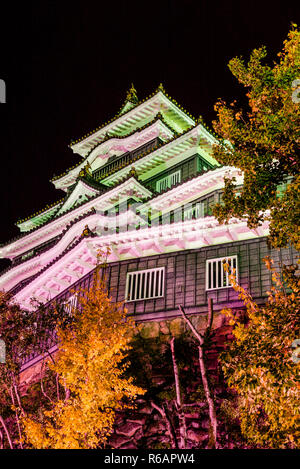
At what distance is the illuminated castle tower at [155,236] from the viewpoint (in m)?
20.6

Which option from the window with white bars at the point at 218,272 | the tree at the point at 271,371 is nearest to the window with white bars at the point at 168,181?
the window with white bars at the point at 218,272

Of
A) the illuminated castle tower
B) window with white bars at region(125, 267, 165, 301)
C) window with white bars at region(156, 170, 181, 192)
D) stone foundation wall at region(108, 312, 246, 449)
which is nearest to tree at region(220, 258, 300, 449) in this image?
stone foundation wall at region(108, 312, 246, 449)

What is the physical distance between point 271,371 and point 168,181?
22113 millimetres

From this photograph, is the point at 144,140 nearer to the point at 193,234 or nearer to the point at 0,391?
the point at 193,234

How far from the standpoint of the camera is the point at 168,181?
100ft

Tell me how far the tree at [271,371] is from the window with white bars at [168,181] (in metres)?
19.8

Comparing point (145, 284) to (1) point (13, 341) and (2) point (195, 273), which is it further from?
(1) point (13, 341)

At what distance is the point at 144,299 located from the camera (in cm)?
2169

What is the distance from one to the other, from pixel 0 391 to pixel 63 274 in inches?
341

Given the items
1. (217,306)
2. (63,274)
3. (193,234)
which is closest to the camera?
(217,306)

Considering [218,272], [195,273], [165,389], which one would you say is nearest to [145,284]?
[195,273]

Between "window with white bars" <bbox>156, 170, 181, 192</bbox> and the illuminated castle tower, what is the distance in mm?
89

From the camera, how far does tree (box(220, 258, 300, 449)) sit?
30.4 ft

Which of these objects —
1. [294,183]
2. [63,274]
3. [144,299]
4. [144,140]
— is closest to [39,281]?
[63,274]
